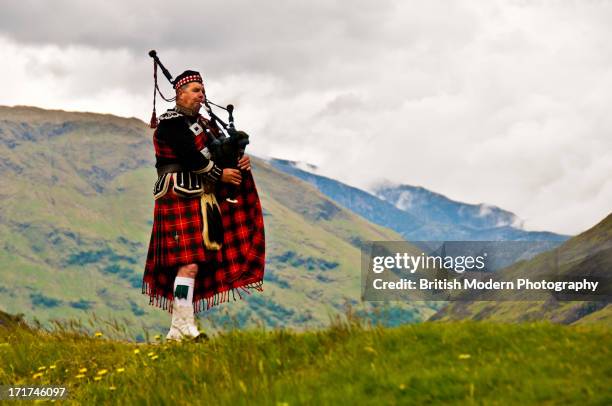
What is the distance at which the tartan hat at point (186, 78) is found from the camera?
1332cm

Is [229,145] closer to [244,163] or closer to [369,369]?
[244,163]

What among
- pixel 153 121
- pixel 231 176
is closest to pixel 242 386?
pixel 231 176

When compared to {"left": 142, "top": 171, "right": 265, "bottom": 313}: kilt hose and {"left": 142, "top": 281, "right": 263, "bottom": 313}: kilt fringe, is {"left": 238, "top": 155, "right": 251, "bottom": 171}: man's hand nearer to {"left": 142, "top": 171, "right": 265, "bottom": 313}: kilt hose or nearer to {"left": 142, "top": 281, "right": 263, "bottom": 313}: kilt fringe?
{"left": 142, "top": 171, "right": 265, "bottom": 313}: kilt hose

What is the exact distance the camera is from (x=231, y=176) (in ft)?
42.6

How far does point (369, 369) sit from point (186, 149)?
6.17 metres

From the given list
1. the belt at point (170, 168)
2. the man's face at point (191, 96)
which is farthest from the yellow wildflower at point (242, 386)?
the man's face at point (191, 96)

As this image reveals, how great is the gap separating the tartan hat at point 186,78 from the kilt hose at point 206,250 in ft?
5.52

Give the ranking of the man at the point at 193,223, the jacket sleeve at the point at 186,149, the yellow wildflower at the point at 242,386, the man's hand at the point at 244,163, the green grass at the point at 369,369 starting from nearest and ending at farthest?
the green grass at the point at 369,369 → the yellow wildflower at the point at 242,386 → the jacket sleeve at the point at 186,149 → the man at the point at 193,223 → the man's hand at the point at 244,163

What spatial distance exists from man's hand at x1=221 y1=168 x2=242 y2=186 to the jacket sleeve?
78mm

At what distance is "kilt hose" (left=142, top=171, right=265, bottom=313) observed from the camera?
512 inches

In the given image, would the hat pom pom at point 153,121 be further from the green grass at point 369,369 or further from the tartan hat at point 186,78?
the green grass at point 369,369

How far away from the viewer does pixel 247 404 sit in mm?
7488

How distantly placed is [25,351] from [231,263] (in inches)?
137

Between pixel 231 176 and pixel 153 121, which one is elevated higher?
pixel 153 121
